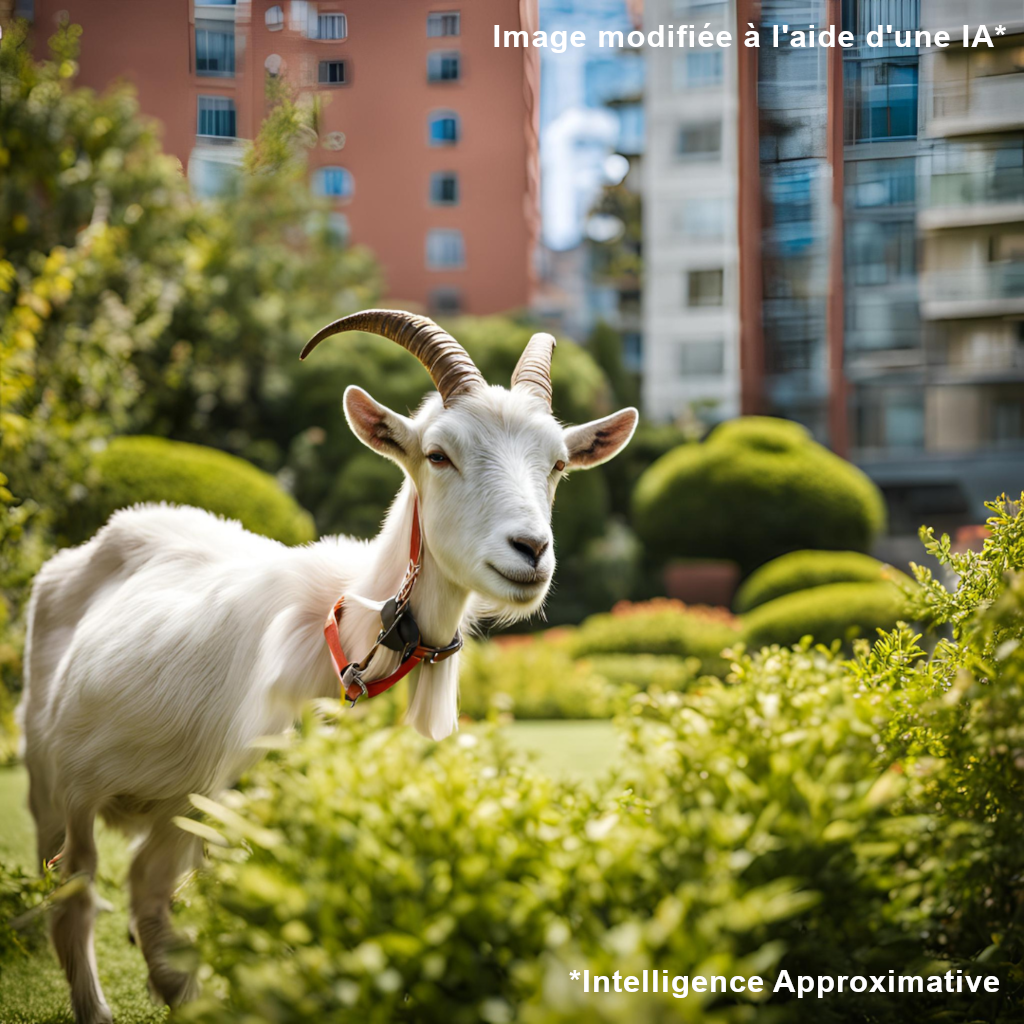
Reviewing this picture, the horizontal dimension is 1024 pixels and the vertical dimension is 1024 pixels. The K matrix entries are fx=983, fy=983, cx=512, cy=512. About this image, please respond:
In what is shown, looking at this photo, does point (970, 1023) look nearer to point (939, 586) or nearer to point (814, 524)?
point (939, 586)

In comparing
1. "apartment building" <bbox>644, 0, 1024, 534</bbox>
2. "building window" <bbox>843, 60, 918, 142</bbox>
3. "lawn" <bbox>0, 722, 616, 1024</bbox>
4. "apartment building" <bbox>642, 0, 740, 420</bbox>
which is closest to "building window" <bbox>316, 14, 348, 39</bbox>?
"apartment building" <bbox>644, 0, 1024, 534</bbox>

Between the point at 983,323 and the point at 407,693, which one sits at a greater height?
the point at 983,323

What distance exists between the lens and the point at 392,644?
2.66 metres

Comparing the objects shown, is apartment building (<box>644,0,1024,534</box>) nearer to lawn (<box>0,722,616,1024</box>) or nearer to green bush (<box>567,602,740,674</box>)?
lawn (<box>0,722,616,1024</box>)

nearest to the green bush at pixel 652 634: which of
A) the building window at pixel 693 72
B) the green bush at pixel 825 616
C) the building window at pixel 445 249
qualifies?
the green bush at pixel 825 616

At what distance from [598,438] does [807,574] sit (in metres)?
8.92

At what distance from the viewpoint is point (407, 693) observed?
9.25 feet

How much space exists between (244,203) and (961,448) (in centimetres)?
1600

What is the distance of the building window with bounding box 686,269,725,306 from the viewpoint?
96.4ft

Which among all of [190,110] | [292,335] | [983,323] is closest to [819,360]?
[983,323]

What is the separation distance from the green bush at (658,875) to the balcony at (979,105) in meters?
1.93

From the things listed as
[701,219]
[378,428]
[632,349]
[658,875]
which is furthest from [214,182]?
[658,875]

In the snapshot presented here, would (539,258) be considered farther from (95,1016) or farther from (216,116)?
(95,1016)

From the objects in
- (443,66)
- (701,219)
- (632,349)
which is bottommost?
(632,349)
